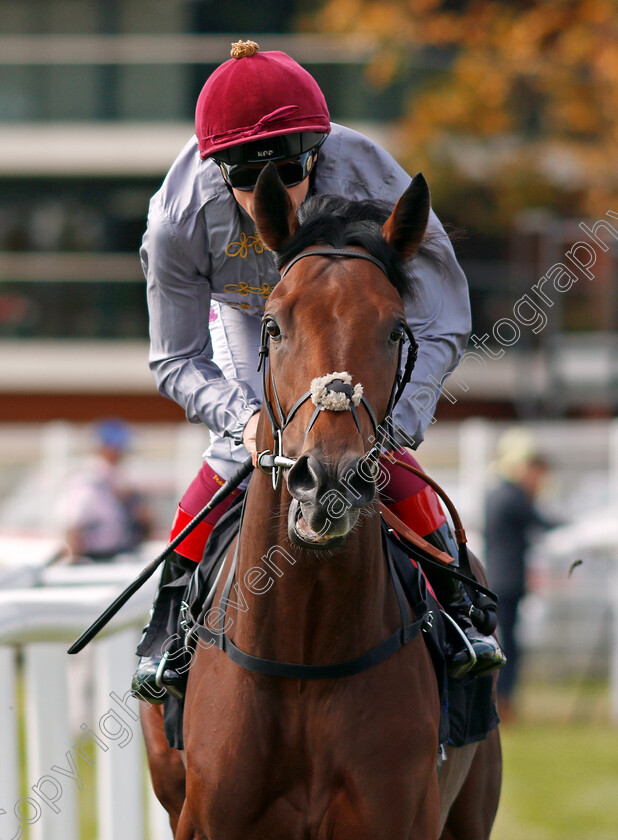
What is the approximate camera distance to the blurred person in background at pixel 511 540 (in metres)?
9.20

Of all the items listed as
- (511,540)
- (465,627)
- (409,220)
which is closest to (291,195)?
(409,220)

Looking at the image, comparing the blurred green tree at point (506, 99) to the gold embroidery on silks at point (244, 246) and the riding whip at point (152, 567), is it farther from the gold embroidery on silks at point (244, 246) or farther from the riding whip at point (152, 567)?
the riding whip at point (152, 567)

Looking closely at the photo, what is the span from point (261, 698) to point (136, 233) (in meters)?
17.1

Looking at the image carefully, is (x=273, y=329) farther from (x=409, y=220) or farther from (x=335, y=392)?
(x=409, y=220)

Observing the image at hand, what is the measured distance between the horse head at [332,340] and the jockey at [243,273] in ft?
0.81

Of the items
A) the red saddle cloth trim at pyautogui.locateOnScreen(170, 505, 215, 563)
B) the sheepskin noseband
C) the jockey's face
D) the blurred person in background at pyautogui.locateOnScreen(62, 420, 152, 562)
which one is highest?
the jockey's face

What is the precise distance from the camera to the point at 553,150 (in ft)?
53.5

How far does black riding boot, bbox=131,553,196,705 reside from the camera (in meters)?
3.25

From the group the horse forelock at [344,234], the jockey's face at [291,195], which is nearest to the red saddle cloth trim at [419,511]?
the horse forelock at [344,234]

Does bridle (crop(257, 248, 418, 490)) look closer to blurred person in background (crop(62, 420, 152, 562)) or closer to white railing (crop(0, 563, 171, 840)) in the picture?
white railing (crop(0, 563, 171, 840))

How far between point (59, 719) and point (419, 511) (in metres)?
1.36

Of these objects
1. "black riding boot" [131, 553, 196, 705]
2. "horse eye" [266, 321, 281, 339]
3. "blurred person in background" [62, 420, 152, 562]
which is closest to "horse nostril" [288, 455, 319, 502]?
"horse eye" [266, 321, 281, 339]

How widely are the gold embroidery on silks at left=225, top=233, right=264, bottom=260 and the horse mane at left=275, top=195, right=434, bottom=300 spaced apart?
1.53 ft

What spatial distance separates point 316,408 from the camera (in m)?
2.43
